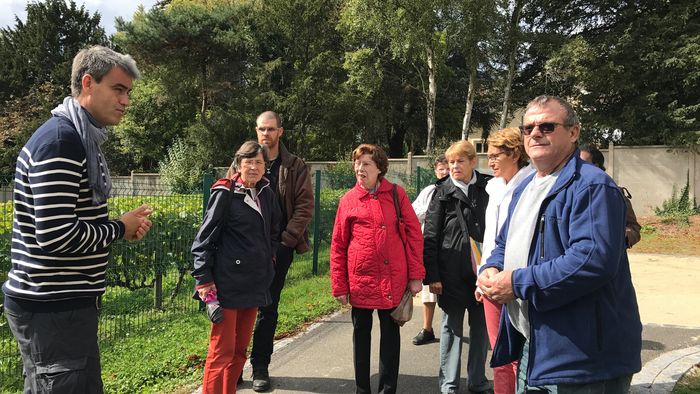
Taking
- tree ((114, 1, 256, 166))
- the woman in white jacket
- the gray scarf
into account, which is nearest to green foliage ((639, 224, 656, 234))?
the woman in white jacket

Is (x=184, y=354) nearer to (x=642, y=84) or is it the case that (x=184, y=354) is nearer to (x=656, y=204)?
(x=656, y=204)

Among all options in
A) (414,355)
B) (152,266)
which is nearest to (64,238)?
(414,355)

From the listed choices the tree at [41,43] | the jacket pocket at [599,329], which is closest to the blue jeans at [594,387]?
the jacket pocket at [599,329]

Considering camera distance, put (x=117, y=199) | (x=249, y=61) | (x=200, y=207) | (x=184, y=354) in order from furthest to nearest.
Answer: (x=249, y=61) → (x=200, y=207) → (x=117, y=199) → (x=184, y=354)

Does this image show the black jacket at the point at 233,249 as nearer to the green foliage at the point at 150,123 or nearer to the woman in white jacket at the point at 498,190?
the woman in white jacket at the point at 498,190

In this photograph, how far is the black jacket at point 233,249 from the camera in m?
3.47

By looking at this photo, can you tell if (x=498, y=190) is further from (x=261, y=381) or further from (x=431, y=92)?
(x=431, y=92)

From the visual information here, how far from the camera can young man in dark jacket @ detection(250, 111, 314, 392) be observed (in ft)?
14.3

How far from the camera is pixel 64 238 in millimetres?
2059

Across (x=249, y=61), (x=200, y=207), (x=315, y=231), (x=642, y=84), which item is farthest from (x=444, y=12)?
(x=200, y=207)

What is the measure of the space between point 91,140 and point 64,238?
0.44 meters

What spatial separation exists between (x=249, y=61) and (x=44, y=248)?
2956 cm

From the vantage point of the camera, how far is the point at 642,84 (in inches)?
837

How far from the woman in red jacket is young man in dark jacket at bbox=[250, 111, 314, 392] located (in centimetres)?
68
